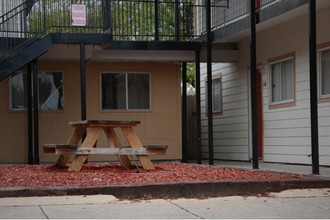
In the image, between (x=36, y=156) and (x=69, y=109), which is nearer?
(x=36, y=156)

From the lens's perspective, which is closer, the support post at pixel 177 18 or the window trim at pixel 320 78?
the window trim at pixel 320 78

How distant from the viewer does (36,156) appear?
1472 cm

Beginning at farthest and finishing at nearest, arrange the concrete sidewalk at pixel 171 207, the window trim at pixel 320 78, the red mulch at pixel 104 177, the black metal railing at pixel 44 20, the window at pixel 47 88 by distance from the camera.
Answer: the window at pixel 47 88, the black metal railing at pixel 44 20, the window trim at pixel 320 78, the red mulch at pixel 104 177, the concrete sidewalk at pixel 171 207

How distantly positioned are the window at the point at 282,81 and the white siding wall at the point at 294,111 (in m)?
0.20

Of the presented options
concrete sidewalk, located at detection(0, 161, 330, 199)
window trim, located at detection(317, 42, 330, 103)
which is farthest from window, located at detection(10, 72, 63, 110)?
concrete sidewalk, located at detection(0, 161, 330, 199)

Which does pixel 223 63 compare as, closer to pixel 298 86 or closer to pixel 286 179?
pixel 298 86

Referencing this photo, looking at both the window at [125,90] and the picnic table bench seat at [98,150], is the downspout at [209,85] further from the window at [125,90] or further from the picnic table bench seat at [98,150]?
the picnic table bench seat at [98,150]

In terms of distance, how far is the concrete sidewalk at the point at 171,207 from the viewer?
23.4ft

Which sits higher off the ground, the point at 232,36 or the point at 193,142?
the point at 232,36

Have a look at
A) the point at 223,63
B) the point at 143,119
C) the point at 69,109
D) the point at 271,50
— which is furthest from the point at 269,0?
the point at 69,109

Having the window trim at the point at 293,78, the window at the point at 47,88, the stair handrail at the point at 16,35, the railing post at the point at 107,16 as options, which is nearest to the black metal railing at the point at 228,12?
the window trim at the point at 293,78

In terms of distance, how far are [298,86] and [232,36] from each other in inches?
110

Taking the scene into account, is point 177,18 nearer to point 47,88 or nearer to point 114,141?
point 47,88

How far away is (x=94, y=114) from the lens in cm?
1712
